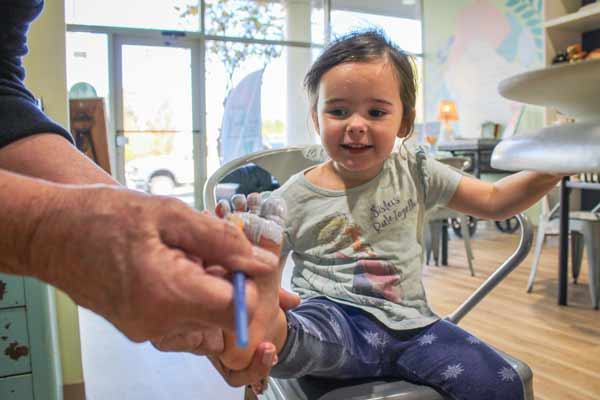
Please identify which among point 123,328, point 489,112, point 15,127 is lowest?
point 123,328

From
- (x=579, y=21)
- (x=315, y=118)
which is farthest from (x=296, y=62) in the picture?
(x=315, y=118)

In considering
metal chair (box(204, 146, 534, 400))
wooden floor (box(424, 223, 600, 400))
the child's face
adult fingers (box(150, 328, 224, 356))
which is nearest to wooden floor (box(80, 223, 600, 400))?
wooden floor (box(424, 223, 600, 400))

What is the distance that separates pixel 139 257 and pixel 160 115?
5.36 meters

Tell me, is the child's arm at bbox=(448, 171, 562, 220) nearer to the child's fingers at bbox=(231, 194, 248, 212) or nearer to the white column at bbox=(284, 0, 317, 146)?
the child's fingers at bbox=(231, 194, 248, 212)

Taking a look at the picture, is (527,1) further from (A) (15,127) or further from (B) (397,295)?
(A) (15,127)

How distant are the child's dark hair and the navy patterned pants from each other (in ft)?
1.35

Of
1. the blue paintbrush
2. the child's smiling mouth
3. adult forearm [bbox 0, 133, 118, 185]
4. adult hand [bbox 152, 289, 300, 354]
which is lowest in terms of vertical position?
adult hand [bbox 152, 289, 300, 354]

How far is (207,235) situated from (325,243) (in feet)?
1.82

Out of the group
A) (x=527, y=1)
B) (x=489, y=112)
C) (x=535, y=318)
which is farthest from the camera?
(x=489, y=112)

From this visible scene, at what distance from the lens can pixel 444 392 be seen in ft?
2.31

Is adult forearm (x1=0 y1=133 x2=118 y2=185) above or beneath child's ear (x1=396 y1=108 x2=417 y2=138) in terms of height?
beneath

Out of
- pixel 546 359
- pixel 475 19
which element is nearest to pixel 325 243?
pixel 546 359

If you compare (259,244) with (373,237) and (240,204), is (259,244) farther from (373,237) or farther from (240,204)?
(373,237)

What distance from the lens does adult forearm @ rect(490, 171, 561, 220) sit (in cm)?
85
